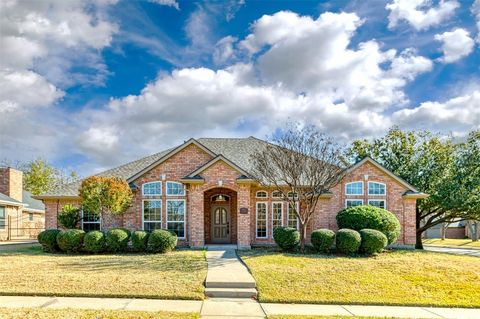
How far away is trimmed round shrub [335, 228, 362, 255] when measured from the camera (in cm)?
1750

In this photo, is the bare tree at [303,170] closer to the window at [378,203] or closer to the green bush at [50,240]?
the window at [378,203]

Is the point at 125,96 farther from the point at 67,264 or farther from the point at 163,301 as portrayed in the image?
the point at 163,301

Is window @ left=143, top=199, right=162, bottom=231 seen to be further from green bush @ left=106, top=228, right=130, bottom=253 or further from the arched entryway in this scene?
the arched entryway

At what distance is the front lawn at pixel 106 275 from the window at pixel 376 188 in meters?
10.3

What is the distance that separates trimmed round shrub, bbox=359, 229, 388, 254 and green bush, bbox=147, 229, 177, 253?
8797 millimetres

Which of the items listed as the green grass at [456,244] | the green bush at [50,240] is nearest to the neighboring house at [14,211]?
the green bush at [50,240]

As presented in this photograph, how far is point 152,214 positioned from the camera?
21.2 metres

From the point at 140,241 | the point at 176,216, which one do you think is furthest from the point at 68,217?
the point at 176,216

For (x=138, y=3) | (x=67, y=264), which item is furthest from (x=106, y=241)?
(x=138, y=3)

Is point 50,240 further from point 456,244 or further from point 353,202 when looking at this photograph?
point 456,244

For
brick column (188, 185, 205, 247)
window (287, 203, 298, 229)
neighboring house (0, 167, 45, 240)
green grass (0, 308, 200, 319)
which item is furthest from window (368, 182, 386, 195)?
neighboring house (0, 167, 45, 240)

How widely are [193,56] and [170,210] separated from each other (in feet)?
27.6

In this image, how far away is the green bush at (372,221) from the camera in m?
19.0

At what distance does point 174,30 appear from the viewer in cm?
1605
